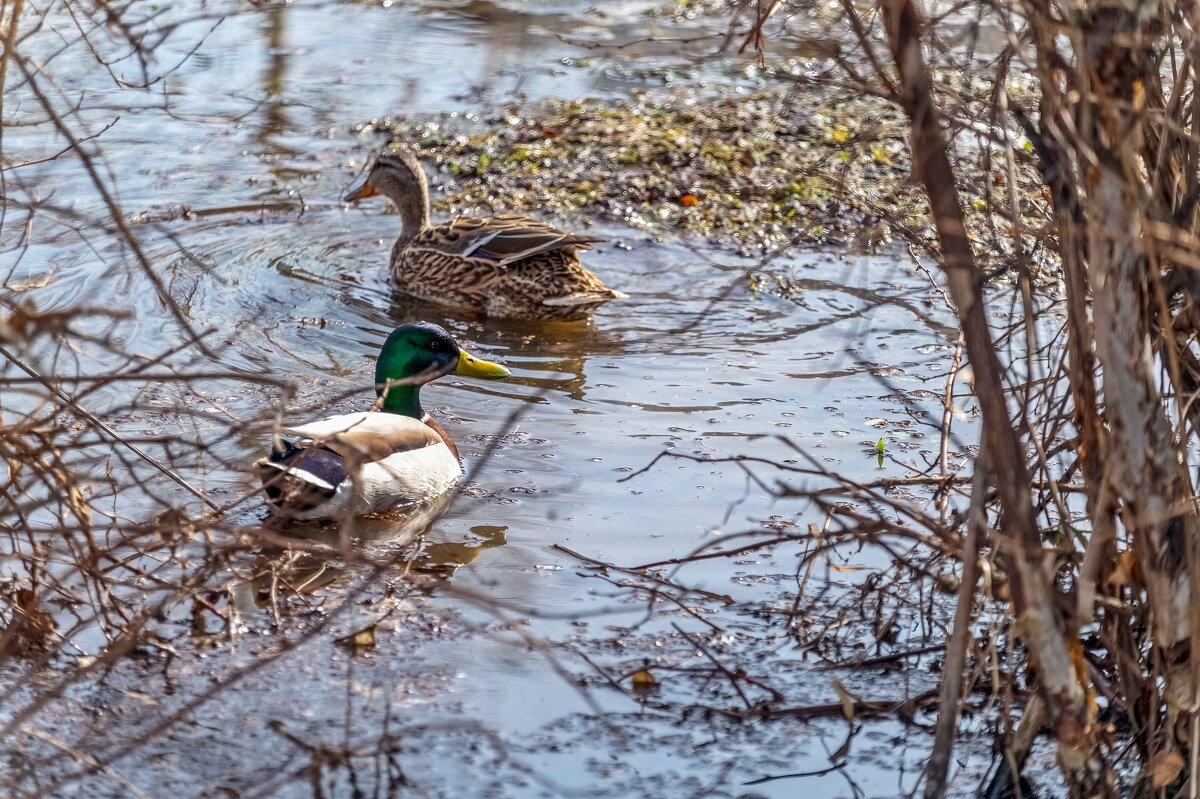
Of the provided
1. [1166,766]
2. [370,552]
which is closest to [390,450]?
[370,552]

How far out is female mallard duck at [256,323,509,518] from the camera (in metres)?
5.62

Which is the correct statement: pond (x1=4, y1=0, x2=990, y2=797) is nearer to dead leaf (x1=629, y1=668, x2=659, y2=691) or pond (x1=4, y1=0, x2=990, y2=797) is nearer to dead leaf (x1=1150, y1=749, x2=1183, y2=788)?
dead leaf (x1=629, y1=668, x2=659, y2=691)

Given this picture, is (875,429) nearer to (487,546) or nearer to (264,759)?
(487,546)

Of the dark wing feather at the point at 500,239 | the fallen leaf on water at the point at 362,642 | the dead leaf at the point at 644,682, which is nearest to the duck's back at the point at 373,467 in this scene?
the fallen leaf on water at the point at 362,642

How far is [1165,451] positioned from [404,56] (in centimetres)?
1021

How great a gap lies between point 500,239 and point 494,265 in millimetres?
195

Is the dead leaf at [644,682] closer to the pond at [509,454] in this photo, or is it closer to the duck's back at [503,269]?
the pond at [509,454]

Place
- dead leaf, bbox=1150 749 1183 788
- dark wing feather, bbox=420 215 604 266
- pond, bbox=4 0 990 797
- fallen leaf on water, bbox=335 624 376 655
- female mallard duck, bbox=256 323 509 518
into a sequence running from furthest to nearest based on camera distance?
dark wing feather, bbox=420 215 604 266, female mallard duck, bbox=256 323 509 518, fallen leaf on water, bbox=335 624 376 655, pond, bbox=4 0 990 797, dead leaf, bbox=1150 749 1183 788

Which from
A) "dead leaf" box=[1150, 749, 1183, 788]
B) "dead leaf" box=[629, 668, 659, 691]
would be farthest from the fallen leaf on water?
"dead leaf" box=[1150, 749, 1183, 788]

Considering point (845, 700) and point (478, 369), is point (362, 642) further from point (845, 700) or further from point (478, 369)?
point (478, 369)

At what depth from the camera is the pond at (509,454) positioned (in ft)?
13.7

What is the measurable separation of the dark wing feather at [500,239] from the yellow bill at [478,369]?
60.1 inches

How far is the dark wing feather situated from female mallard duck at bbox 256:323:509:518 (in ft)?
5.23

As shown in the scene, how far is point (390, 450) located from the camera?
6.03 m
